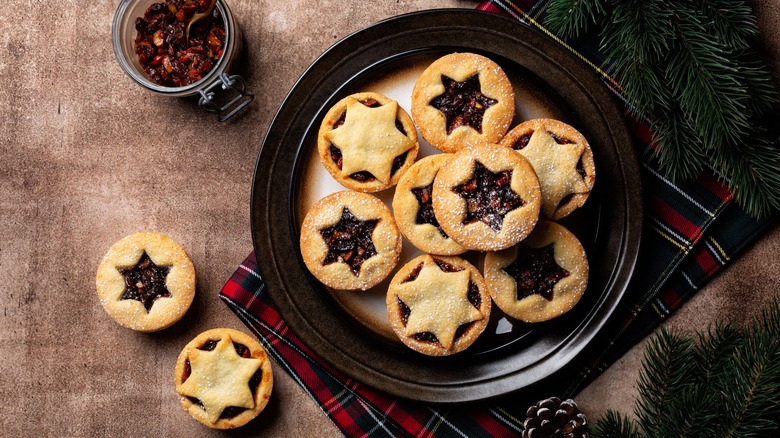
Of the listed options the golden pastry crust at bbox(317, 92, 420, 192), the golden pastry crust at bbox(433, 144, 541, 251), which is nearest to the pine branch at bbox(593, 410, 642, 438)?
the golden pastry crust at bbox(433, 144, 541, 251)

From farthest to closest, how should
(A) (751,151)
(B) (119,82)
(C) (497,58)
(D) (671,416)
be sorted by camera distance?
(B) (119,82) → (C) (497,58) → (A) (751,151) → (D) (671,416)

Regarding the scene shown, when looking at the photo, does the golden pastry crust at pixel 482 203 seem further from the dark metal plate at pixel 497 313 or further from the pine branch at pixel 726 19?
the pine branch at pixel 726 19

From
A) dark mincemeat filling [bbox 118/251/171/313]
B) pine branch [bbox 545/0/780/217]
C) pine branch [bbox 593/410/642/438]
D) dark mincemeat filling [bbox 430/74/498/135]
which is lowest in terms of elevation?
dark mincemeat filling [bbox 118/251/171/313]

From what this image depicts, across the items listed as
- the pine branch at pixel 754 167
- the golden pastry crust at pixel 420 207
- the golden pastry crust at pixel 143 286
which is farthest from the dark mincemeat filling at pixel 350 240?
the pine branch at pixel 754 167

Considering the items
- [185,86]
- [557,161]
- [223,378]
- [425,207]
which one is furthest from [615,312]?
[185,86]

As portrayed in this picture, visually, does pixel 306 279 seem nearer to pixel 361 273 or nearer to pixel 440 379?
pixel 361 273

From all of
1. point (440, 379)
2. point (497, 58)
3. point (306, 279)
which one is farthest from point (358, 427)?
point (497, 58)

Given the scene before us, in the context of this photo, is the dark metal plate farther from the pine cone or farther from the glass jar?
the glass jar

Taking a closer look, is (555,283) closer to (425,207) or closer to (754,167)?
(425,207)
